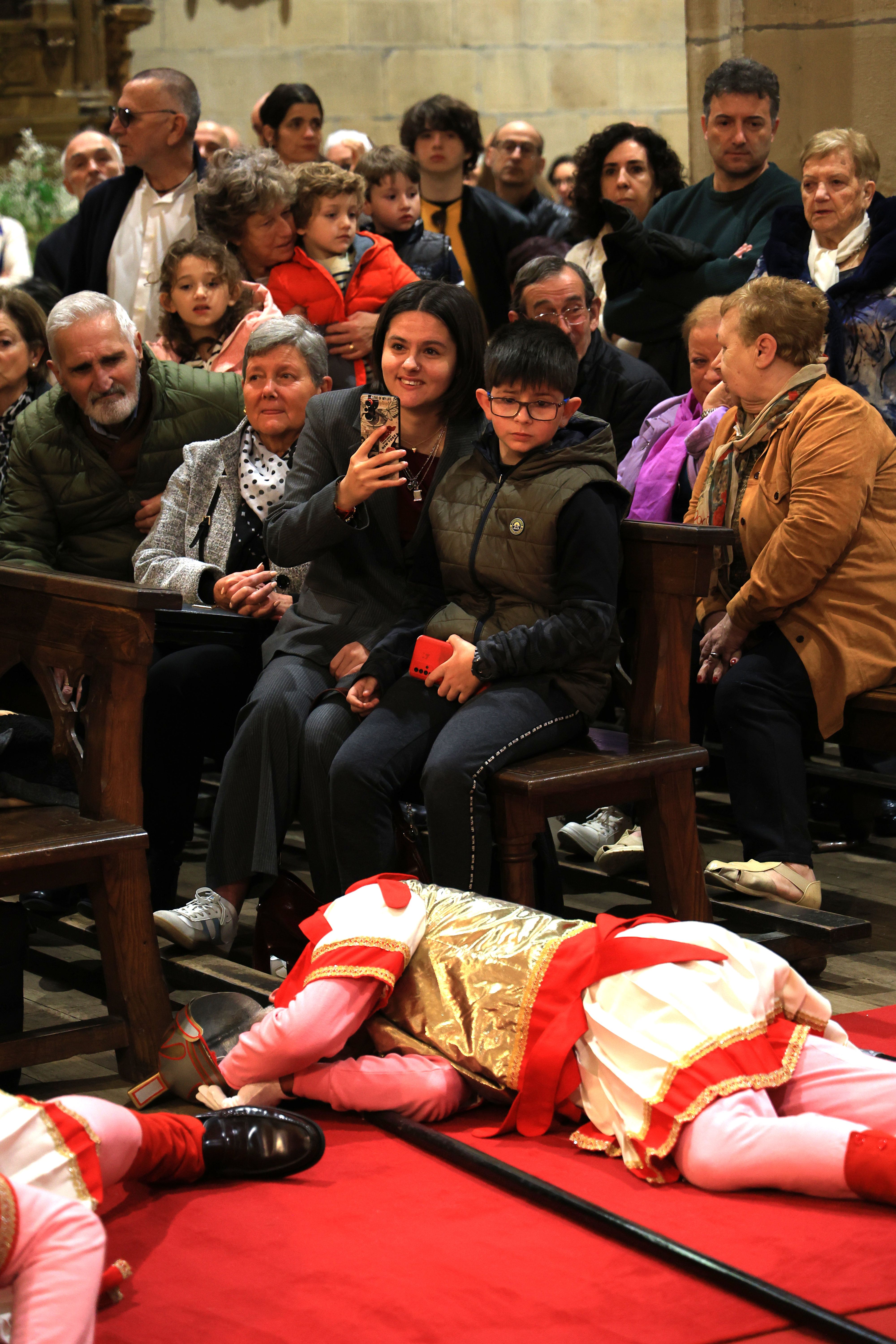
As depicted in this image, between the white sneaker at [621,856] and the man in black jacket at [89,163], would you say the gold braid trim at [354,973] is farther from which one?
the man in black jacket at [89,163]

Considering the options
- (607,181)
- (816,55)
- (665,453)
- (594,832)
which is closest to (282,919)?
(594,832)

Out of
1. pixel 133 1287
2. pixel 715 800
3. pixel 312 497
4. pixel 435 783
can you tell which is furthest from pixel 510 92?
pixel 133 1287

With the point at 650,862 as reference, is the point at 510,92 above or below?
above

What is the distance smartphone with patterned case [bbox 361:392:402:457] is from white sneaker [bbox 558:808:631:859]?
4.36 ft

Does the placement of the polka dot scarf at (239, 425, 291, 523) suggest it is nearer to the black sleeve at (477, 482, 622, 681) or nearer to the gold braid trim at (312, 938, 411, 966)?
the black sleeve at (477, 482, 622, 681)

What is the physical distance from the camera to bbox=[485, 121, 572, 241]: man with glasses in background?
6.78 metres

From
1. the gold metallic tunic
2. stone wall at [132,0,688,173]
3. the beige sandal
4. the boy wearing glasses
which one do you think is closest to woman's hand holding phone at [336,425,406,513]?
the boy wearing glasses

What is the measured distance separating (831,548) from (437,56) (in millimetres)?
6671

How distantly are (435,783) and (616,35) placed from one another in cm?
755

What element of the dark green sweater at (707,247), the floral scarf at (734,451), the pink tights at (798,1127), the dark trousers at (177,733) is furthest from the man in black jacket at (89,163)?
the pink tights at (798,1127)

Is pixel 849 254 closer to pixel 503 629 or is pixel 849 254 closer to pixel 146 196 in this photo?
pixel 503 629

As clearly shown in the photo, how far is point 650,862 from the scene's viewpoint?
3498 mm

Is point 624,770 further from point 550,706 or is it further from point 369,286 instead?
point 369,286

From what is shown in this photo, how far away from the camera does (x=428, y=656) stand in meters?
3.37
